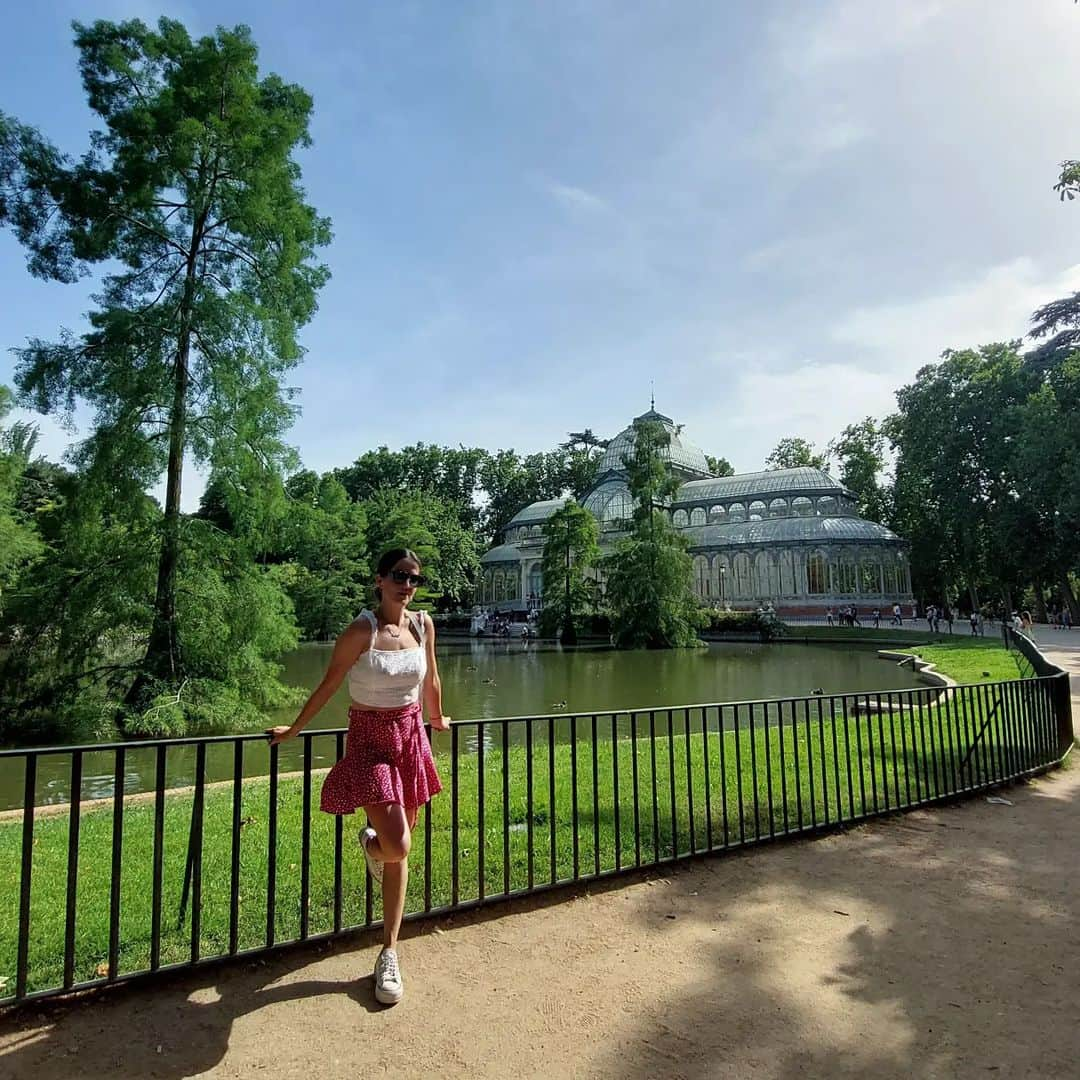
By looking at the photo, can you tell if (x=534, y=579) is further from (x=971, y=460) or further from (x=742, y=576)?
(x=971, y=460)

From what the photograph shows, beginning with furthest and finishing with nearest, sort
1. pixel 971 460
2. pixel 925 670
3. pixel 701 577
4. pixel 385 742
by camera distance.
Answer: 1. pixel 701 577
2. pixel 971 460
3. pixel 925 670
4. pixel 385 742

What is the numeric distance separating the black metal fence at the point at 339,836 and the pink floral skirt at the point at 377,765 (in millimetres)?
140

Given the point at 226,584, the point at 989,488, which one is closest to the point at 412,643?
the point at 226,584

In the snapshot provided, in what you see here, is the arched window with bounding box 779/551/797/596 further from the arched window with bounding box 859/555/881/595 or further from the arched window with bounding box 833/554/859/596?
the arched window with bounding box 859/555/881/595

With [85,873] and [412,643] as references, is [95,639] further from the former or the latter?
[412,643]

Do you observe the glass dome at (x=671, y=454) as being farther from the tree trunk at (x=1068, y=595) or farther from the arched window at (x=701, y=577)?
the tree trunk at (x=1068, y=595)

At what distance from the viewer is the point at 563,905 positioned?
3885 millimetres

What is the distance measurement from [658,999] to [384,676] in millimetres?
1699

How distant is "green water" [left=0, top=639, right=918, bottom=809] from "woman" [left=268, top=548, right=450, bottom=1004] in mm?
851

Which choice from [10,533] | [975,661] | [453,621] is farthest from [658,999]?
[453,621]

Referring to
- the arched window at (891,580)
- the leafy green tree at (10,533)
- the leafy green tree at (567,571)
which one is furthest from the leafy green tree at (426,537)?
the arched window at (891,580)

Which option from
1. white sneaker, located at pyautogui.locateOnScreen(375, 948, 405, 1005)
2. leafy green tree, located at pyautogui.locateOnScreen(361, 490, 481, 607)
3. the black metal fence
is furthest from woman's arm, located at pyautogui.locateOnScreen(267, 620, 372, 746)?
leafy green tree, located at pyautogui.locateOnScreen(361, 490, 481, 607)

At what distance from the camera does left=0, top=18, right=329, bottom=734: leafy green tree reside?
12.1m

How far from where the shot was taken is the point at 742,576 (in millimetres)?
48156
